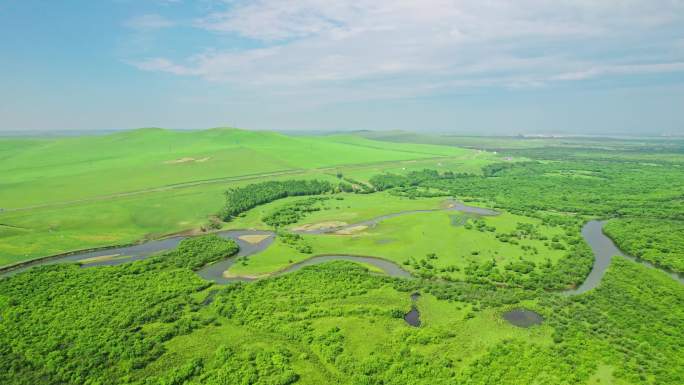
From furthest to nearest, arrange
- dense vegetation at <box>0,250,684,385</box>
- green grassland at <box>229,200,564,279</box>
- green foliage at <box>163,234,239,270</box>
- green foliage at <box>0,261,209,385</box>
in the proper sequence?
1. green grassland at <box>229,200,564,279</box>
2. green foliage at <box>163,234,239,270</box>
3. green foliage at <box>0,261,209,385</box>
4. dense vegetation at <box>0,250,684,385</box>

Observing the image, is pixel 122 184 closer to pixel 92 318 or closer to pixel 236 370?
pixel 92 318

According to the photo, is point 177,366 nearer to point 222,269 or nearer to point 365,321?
point 365,321

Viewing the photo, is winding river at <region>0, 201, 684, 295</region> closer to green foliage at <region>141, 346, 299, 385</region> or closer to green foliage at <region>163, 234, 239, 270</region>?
green foliage at <region>163, 234, 239, 270</region>

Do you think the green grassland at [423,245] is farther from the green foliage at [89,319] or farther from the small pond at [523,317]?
the green foliage at [89,319]

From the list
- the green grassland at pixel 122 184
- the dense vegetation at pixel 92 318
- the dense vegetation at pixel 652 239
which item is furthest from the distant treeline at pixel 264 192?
the dense vegetation at pixel 652 239

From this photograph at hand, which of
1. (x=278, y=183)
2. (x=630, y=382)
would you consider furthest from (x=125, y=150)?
(x=630, y=382)

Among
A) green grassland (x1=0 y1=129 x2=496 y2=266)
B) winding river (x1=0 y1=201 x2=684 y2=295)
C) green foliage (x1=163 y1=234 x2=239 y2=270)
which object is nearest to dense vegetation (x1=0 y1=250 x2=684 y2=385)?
winding river (x1=0 y1=201 x2=684 y2=295)
